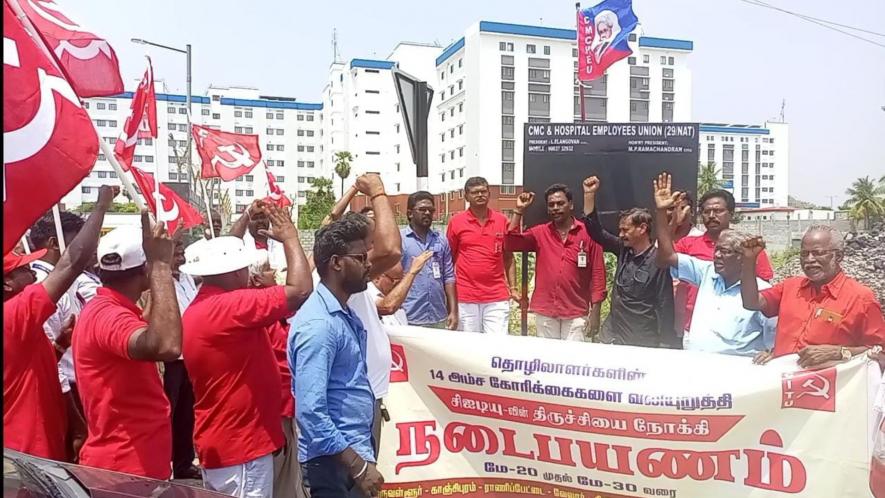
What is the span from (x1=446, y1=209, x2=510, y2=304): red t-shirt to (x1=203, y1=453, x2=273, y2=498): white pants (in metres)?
3.78

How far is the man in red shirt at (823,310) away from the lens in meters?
3.86

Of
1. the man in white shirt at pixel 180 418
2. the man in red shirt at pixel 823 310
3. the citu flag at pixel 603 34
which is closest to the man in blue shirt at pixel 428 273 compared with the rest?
the man in white shirt at pixel 180 418

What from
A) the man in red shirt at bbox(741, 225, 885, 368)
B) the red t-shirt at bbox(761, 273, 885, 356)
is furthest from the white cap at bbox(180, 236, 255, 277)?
the red t-shirt at bbox(761, 273, 885, 356)

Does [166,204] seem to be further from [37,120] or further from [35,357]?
[37,120]

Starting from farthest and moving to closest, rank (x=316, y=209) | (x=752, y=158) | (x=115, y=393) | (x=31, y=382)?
(x=752, y=158)
(x=316, y=209)
(x=31, y=382)
(x=115, y=393)

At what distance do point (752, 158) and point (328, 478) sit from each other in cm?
12184

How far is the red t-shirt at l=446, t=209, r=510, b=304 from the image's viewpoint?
7.04 metres

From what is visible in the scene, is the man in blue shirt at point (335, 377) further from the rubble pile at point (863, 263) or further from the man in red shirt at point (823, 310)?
the rubble pile at point (863, 263)

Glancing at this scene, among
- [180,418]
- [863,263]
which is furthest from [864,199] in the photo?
[180,418]

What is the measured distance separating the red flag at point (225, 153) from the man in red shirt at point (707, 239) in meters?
7.29

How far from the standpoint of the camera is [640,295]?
558cm

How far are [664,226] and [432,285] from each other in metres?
2.14

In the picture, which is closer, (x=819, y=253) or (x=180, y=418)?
(x=819, y=253)

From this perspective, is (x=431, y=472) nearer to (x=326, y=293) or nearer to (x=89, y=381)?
(x=326, y=293)
